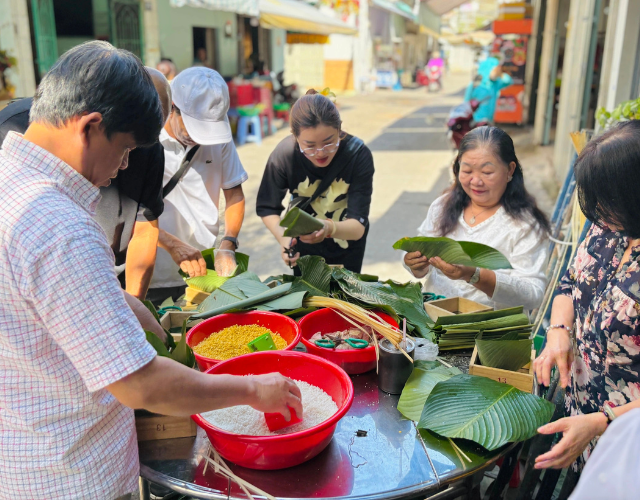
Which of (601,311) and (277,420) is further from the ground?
(601,311)

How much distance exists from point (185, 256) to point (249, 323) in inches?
21.6

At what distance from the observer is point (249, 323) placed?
188cm

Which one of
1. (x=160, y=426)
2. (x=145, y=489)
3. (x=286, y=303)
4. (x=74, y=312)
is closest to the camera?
(x=74, y=312)

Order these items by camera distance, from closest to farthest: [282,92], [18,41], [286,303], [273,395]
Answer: [273,395], [286,303], [18,41], [282,92]

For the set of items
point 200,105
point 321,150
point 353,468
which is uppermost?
point 200,105

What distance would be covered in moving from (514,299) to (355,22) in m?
21.3

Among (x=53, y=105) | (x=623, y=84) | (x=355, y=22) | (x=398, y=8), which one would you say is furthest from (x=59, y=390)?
(x=398, y=8)

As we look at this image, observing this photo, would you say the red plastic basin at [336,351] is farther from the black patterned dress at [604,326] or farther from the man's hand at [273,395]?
the black patterned dress at [604,326]

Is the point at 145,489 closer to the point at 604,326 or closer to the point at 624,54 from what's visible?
the point at 604,326

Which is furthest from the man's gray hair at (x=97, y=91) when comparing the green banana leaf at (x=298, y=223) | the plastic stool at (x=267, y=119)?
the plastic stool at (x=267, y=119)

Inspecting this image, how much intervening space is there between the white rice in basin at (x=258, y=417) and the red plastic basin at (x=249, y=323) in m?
0.29

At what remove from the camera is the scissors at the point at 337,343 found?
1.67 metres

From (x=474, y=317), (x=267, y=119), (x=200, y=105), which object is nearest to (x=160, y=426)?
(x=474, y=317)

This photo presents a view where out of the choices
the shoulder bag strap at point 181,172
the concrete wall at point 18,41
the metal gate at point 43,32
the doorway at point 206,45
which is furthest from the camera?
the doorway at point 206,45
